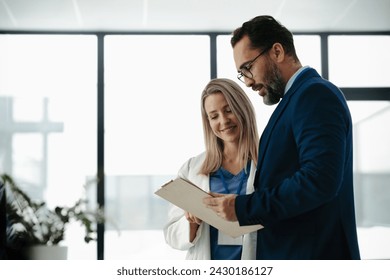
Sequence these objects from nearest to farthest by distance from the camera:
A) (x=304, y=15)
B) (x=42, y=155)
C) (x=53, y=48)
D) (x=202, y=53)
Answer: (x=304, y=15)
(x=202, y=53)
(x=53, y=48)
(x=42, y=155)

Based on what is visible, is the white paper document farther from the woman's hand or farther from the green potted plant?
the green potted plant

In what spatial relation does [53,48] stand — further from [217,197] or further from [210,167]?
[217,197]

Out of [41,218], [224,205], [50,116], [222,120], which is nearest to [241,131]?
[222,120]

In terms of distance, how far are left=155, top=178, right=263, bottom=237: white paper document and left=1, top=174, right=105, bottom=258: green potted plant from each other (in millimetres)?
1063

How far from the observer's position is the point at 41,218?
89.0 inches

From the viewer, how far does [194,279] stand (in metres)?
1.39

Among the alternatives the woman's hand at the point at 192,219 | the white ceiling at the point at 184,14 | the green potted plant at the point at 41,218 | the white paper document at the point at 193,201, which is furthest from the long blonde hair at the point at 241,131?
the green potted plant at the point at 41,218

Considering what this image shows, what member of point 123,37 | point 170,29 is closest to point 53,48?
point 123,37

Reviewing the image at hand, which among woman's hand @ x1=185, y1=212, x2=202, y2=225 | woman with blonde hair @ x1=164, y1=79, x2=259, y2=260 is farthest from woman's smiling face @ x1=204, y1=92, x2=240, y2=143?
woman's hand @ x1=185, y1=212, x2=202, y2=225

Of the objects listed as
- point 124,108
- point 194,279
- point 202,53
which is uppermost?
point 202,53

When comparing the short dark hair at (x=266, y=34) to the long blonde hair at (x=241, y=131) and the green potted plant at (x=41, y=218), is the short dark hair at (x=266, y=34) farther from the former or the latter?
the green potted plant at (x=41, y=218)

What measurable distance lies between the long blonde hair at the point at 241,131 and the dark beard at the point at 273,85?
24 centimetres

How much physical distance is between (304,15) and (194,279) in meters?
1.05

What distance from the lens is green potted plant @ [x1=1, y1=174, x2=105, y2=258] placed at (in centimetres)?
216
